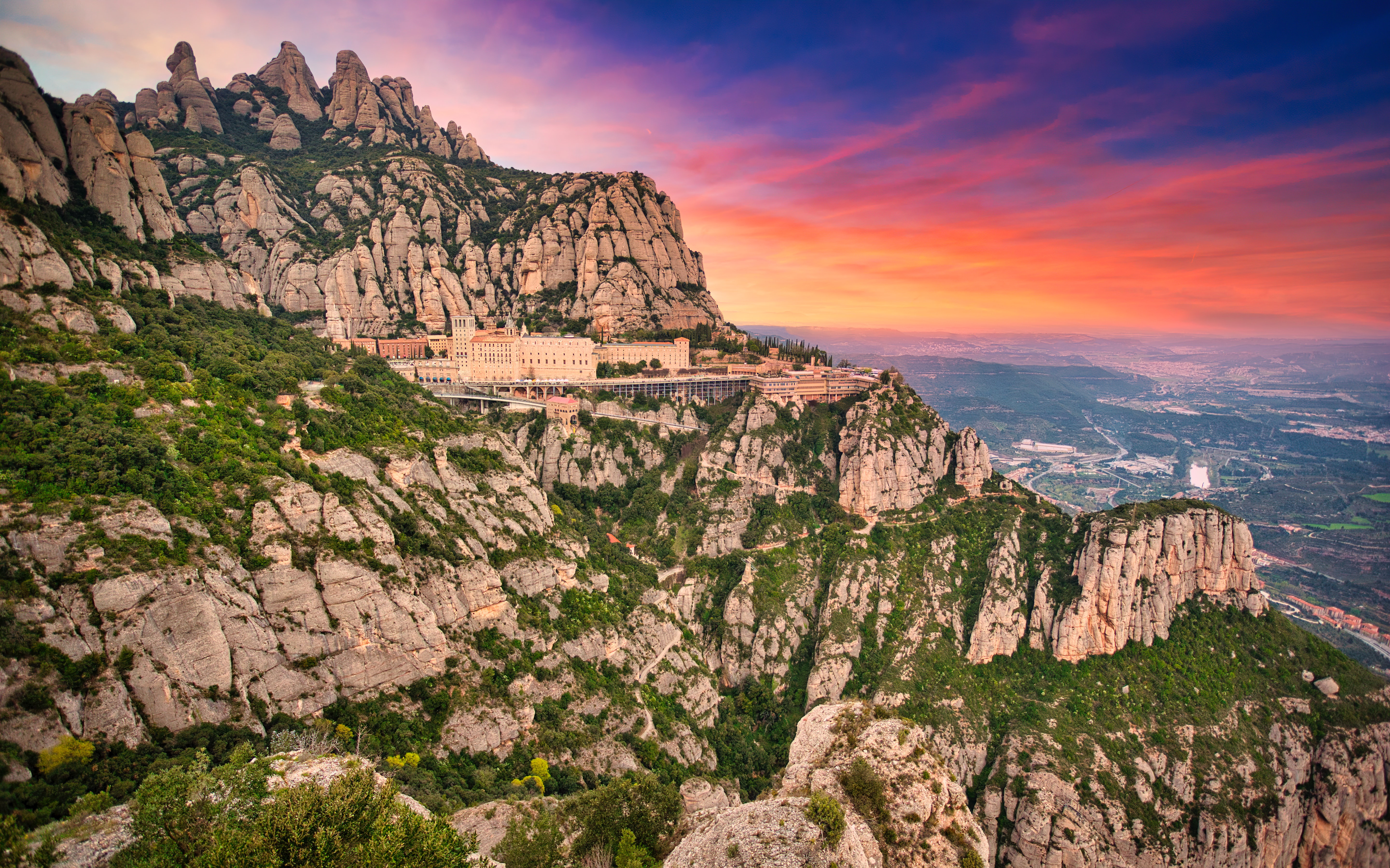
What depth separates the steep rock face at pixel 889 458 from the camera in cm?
7656

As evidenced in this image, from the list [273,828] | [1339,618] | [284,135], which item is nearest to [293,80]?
[284,135]

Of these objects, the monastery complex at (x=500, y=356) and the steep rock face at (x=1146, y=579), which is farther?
the monastery complex at (x=500, y=356)

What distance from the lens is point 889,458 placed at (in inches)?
3044

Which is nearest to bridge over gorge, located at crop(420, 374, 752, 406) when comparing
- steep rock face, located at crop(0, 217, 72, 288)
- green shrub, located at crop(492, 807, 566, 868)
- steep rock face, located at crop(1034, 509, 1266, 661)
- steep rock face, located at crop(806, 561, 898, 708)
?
steep rock face, located at crop(806, 561, 898, 708)

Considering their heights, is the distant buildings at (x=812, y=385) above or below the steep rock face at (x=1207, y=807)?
above

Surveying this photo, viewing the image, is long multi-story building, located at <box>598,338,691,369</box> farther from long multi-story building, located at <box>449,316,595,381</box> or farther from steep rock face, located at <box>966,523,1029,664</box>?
steep rock face, located at <box>966,523,1029,664</box>

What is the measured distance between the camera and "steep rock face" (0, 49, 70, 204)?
39.0m

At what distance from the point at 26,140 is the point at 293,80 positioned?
116 metres

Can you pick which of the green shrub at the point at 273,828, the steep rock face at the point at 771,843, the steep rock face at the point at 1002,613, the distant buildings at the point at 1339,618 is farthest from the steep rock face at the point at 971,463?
the green shrub at the point at 273,828

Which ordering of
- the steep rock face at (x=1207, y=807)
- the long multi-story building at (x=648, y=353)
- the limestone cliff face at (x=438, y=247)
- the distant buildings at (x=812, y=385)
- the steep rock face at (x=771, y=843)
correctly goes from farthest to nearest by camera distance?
the limestone cliff face at (x=438, y=247) < the long multi-story building at (x=648, y=353) < the distant buildings at (x=812, y=385) < the steep rock face at (x=1207, y=807) < the steep rock face at (x=771, y=843)

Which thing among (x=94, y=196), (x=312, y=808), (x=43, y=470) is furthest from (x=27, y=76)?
(x=312, y=808)

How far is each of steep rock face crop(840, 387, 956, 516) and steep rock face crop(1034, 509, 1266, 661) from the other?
826 inches

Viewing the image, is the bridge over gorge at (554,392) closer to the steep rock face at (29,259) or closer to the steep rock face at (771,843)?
the steep rock face at (29,259)

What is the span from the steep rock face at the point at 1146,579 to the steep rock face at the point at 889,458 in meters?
21.0
